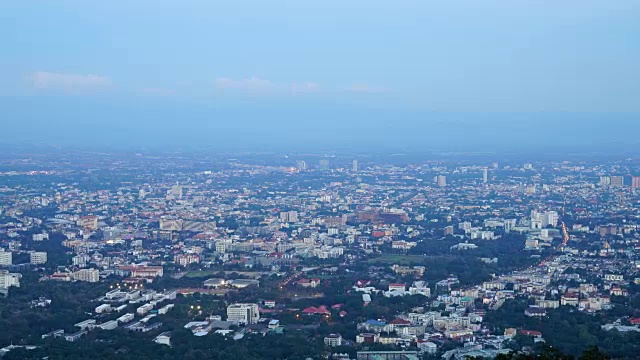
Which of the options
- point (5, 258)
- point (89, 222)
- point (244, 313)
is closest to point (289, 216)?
point (89, 222)

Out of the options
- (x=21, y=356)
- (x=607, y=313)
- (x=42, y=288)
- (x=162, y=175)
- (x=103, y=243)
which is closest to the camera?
(x=21, y=356)

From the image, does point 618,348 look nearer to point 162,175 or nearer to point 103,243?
point 103,243

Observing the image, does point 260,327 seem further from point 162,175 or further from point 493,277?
point 162,175

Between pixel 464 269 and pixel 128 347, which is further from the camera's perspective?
pixel 464 269

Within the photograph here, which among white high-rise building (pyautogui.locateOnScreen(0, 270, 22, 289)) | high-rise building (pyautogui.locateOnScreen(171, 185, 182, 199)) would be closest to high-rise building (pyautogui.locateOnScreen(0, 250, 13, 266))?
white high-rise building (pyautogui.locateOnScreen(0, 270, 22, 289))

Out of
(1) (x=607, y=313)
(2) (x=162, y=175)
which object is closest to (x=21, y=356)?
(1) (x=607, y=313)

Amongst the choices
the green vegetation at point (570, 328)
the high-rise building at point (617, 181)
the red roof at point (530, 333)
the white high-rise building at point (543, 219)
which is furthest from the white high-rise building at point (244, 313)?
the high-rise building at point (617, 181)

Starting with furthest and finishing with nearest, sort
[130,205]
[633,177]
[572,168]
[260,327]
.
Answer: [572,168], [633,177], [130,205], [260,327]

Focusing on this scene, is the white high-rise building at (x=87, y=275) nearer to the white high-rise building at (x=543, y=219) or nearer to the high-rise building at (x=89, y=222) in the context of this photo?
the high-rise building at (x=89, y=222)
